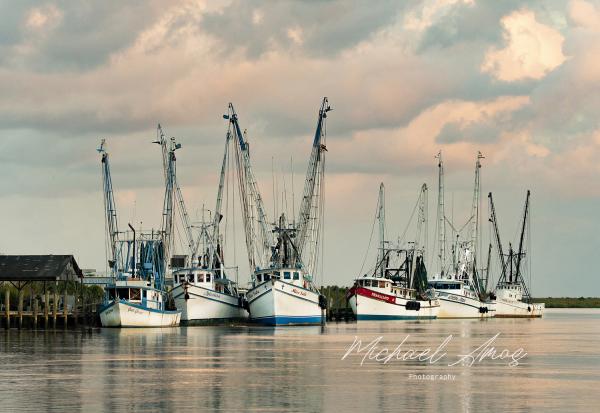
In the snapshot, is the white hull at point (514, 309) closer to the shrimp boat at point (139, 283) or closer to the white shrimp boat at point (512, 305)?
the white shrimp boat at point (512, 305)

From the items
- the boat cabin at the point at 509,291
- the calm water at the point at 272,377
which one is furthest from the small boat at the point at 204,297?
the boat cabin at the point at 509,291

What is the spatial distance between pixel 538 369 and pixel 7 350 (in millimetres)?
32086

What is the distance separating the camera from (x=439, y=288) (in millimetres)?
174625

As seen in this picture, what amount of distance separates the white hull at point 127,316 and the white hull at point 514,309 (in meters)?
91.0

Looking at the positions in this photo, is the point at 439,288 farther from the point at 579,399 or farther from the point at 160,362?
the point at 579,399

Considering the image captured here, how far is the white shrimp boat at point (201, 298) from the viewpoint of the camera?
404 ft

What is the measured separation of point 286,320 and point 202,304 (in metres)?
9.54

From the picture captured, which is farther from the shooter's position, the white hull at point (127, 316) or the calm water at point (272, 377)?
the white hull at point (127, 316)

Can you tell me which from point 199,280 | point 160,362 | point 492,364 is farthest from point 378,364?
point 199,280

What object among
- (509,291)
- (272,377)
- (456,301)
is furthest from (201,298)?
(509,291)

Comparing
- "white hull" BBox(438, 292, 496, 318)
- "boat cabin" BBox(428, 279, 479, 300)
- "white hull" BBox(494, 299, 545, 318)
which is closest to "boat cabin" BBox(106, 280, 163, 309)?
"white hull" BBox(438, 292, 496, 318)

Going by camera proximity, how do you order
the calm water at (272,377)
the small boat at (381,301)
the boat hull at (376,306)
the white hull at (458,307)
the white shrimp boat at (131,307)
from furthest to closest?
the white hull at (458,307) < the small boat at (381,301) < the boat hull at (376,306) < the white shrimp boat at (131,307) < the calm water at (272,377)

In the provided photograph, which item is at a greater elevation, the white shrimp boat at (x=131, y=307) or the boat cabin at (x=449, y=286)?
the boat cabin at (x=449, y=286)
